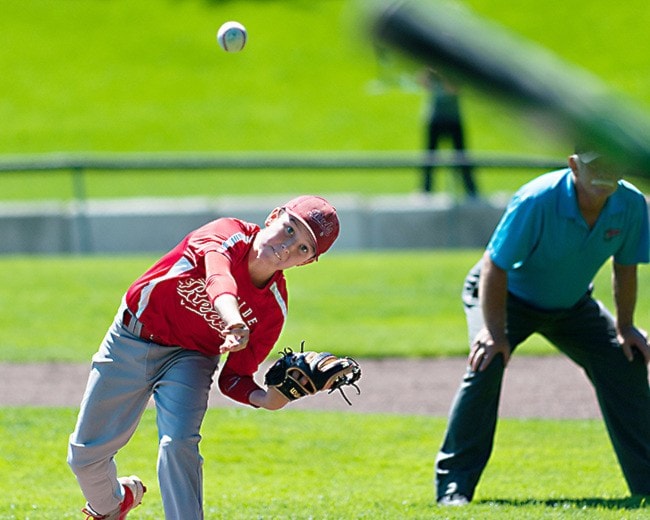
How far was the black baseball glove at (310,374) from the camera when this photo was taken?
4.49 metres

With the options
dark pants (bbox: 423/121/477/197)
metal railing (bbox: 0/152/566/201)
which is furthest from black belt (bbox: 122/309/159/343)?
dark pants (bbox: 423/121/477/197)

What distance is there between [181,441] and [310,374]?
54 centimetres

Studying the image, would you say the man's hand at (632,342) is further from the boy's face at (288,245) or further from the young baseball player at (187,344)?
the boy's face at (288,245)

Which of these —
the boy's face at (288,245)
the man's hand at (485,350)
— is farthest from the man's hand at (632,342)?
the boy's face at (288,245)

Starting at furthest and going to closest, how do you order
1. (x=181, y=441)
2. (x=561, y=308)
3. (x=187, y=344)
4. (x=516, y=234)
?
1. (x=561, y=308)
2. (x=516, y=234)
3. (x=187, y=344)
4. (x=181, y=441)

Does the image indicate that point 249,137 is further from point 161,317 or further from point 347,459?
point 161,317

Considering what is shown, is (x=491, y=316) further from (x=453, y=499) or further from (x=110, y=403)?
(x=110, y=403)

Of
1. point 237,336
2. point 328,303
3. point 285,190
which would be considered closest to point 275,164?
point 285,190

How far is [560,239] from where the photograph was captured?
5688mm

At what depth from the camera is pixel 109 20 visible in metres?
38.0

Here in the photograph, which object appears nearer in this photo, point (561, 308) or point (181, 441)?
point (181, 441)

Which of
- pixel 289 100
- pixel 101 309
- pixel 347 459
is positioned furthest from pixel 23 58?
pixel 347 459

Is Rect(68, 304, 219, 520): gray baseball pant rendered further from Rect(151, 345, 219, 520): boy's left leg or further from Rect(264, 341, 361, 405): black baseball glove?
Rect(264, 341, 361, 405): black baseball glove

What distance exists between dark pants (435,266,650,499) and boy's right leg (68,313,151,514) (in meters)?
1.78
